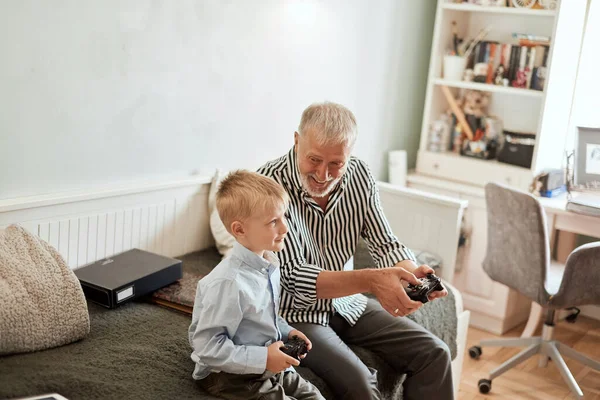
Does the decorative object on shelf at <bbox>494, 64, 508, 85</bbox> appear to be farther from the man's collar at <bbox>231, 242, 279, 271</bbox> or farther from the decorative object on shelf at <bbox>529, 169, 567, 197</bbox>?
the man's collar at <bbox>231, 242, 279, 271</bbox>

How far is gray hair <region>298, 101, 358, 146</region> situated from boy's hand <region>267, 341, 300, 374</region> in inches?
23.9

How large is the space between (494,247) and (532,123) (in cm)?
99

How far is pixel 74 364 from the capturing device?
1757 millimetres

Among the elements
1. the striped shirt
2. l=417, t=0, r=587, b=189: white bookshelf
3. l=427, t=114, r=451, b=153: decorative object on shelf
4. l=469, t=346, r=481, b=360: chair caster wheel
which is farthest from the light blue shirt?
l=427, t=114, r=451, b=153: decorative object on shelf

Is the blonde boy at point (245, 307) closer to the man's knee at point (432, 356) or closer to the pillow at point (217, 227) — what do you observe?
the man's knee at point (432, 356)

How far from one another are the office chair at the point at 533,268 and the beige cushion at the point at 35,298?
70.5 inches

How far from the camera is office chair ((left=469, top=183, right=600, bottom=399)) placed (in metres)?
2.74

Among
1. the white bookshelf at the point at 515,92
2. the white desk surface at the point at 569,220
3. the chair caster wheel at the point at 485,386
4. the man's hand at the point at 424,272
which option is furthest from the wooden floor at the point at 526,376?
the man's hand at the point at 424,272

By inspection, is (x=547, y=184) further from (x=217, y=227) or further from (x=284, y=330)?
(x=284, y=330)

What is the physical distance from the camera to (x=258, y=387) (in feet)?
5.43

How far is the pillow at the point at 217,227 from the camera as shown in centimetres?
271

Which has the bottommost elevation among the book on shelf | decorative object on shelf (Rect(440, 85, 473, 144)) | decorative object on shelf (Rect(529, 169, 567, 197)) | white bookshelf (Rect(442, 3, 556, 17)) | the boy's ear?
decorative object on shelf (Rect(529, 169, 567, 197))

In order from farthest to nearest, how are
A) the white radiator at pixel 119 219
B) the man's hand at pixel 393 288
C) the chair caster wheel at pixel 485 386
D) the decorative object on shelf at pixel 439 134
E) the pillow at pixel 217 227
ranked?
the decorative object on shelf at pixel 439 134 < the chair caster wheel at pixel 485 386 < the pillow at pixel 217 227 < the white radiator at pixel 119 219 < the man's hand at pixel 393 288

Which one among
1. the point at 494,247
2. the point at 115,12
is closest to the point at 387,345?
the point at 494,247
